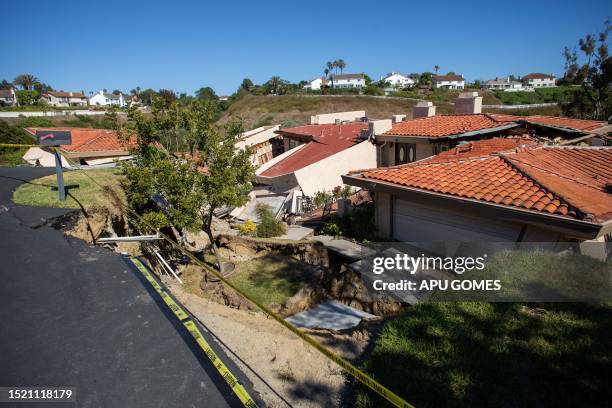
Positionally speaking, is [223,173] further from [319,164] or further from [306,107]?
[306,107]

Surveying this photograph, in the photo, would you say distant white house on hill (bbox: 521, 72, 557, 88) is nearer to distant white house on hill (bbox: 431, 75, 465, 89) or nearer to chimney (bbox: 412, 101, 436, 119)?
distant white house on hill (bbox: 431, 75, 465, 89)

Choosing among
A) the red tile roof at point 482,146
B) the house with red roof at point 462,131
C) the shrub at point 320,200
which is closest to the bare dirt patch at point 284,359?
the red tile roof at point 482,146

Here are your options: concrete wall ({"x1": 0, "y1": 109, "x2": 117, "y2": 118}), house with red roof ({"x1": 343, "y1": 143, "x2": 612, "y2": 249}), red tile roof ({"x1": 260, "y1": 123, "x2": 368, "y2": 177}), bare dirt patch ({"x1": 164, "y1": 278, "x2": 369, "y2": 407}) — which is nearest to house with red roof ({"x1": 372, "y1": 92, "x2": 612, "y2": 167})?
red tile roof ({"x1": 260, "y1": 123, "x2": 368, "y2": 177})

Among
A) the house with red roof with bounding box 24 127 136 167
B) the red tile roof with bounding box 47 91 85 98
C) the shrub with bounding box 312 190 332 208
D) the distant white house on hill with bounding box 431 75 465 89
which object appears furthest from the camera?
the red tile roof with bounding box 47 91 85 98

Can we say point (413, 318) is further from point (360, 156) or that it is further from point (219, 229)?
point (360, 156)

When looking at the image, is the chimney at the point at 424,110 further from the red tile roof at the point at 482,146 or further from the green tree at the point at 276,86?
the green tree at the point at 276,86

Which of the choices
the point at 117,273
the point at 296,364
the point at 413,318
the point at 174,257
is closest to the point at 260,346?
the point at 296,364

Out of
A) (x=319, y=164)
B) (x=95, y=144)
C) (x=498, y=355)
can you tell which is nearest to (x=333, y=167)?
(x=319, y=164)
